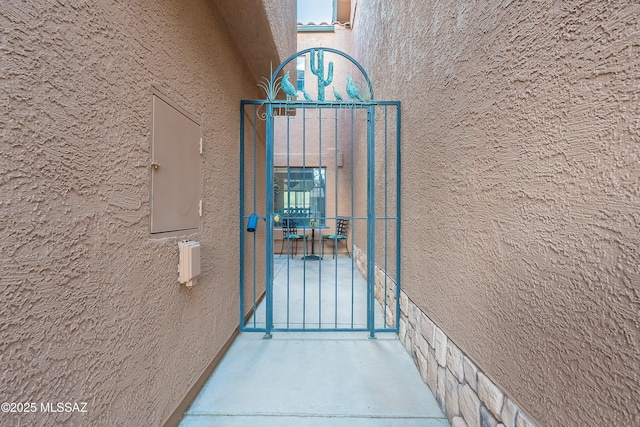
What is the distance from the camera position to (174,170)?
4.28ft

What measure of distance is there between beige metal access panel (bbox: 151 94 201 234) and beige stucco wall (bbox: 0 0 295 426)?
6cm

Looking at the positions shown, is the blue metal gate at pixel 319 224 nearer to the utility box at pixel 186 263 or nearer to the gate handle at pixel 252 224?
the gate handle at pixel 252 224

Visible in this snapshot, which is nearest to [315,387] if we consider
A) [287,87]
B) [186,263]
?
[186,263]

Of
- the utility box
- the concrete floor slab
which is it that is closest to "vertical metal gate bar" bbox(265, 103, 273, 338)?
the concrete floor slab

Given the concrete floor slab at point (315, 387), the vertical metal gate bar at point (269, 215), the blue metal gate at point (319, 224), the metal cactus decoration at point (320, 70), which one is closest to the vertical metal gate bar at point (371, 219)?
the blue metal gate at point (319, 224)

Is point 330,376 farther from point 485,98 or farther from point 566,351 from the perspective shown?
point 485,98

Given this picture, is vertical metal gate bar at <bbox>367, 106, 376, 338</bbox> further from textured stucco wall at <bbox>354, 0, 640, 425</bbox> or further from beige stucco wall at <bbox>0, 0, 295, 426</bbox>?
beige stucco wall at <bbox>0, 0, 295, 426</bbox>

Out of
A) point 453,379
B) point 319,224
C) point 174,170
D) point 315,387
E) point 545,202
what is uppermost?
point 174,170

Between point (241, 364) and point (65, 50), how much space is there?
1.93m

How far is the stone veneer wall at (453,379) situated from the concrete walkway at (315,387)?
4.0 inches

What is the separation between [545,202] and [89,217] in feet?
4.64

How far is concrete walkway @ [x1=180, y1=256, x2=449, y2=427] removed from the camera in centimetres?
140

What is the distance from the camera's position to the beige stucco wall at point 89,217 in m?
0.63

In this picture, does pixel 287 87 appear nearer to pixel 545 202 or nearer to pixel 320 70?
pixel 320 70
